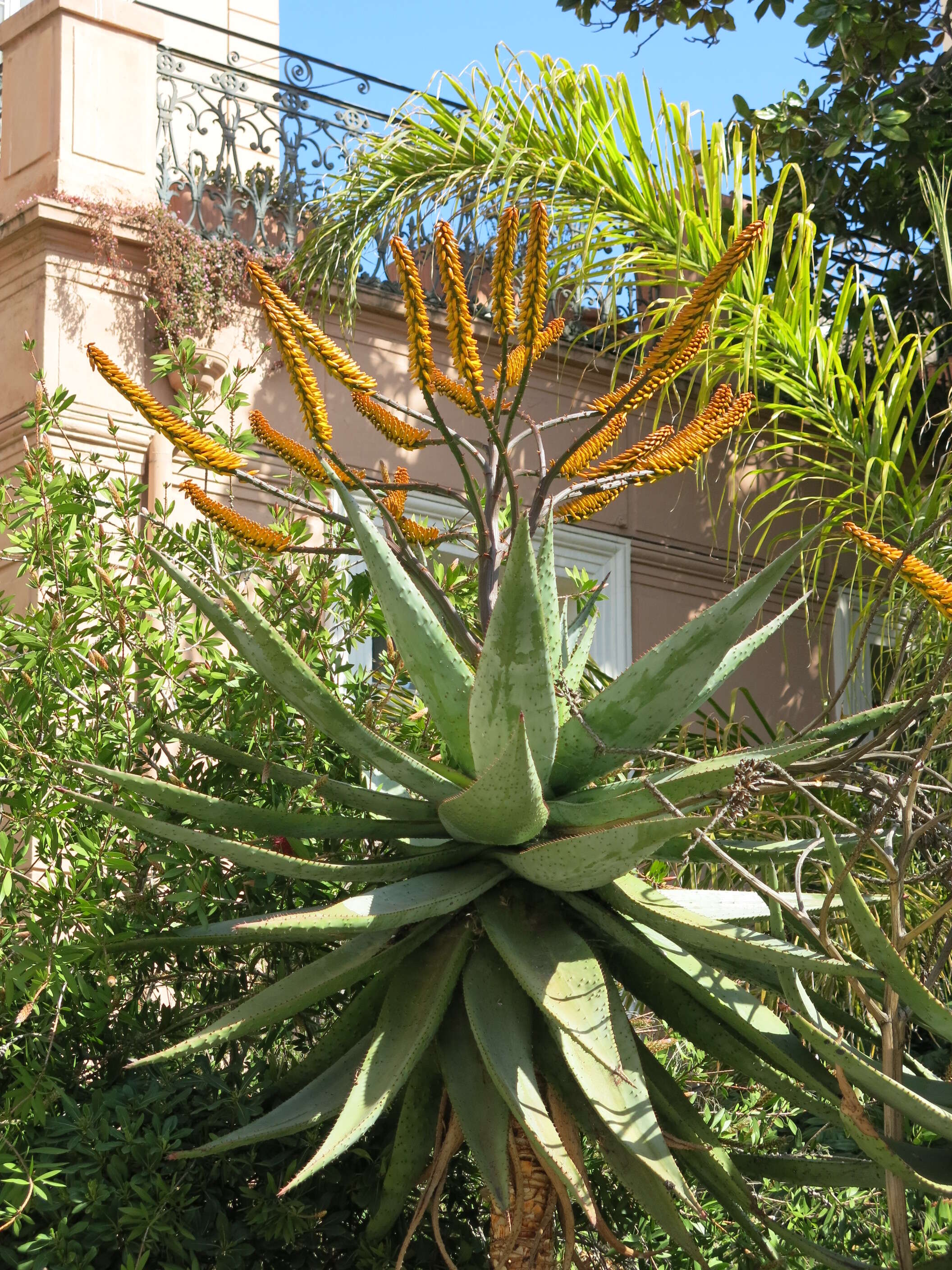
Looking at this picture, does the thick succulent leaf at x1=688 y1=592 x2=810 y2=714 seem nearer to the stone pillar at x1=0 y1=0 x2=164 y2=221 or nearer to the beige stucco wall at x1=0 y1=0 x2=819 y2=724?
the beige stucco wall at x1=0 y1=0 x2=819 y2=724

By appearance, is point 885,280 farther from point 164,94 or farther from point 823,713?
point 823,713

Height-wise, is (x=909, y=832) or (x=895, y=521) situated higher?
(x=895, y=521)

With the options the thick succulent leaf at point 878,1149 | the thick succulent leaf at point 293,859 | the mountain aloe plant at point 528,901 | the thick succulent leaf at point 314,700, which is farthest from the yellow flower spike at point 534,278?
the thick succulent leaf at point 878,1149

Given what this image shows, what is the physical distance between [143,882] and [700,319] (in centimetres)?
161

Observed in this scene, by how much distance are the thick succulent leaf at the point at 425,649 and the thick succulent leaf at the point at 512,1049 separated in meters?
0.36

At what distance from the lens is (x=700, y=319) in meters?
2.31

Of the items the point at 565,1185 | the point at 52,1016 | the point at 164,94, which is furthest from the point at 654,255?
the point at 565,1185

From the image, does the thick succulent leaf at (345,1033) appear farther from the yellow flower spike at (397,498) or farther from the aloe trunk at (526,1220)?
the yellow flower spike at (397,498)

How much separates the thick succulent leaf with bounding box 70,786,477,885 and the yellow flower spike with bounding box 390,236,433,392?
75 centimetres

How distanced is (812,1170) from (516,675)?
36.9 inches

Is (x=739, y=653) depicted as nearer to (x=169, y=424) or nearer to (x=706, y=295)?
(x=706, y=295)

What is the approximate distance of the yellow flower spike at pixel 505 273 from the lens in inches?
83.4

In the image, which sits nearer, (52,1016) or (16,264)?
(52,1016)

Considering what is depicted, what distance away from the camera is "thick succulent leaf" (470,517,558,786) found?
7.22 feet
